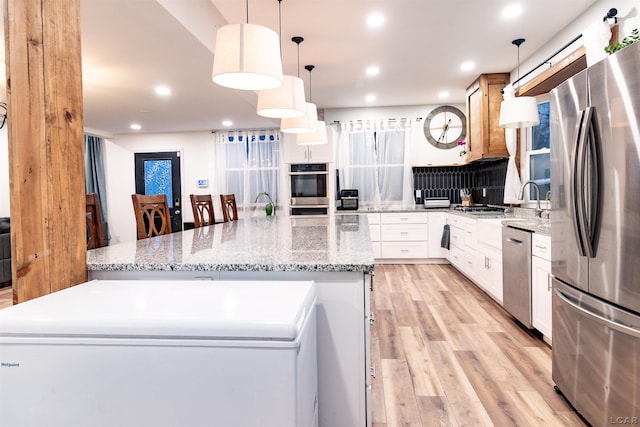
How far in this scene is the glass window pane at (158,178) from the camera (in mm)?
7008

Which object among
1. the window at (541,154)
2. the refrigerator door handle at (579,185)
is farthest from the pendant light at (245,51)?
the window at (541,154)

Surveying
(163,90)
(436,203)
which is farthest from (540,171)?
(163,90)

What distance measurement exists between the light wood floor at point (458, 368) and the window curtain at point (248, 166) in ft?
12.0

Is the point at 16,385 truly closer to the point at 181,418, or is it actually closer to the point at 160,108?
the point at 181,418

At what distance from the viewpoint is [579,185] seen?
1.63m

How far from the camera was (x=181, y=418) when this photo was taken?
835 millimetres

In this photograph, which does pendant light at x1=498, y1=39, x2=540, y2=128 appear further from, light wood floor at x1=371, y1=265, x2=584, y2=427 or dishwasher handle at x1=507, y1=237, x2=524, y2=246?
light wood floor at x1=371, y1=265, x2=584, y2=427

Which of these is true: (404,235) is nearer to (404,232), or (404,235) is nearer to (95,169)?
(404,232)

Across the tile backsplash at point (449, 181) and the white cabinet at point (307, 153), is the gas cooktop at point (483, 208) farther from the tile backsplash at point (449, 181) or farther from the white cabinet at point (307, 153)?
the white cabinet at point (307, 153)

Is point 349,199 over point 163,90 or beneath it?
beneath

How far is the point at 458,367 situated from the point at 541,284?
87 cm

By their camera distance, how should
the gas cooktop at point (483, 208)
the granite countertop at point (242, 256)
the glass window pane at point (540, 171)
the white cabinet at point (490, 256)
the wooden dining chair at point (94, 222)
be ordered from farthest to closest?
the gas cooktop at point (483, 208) < the glass window pane at point (540, 171) < the white cabinet at point (490, 256) < the wooden dining chair at point (94, 222) < the granite countertop at point (242, 256)

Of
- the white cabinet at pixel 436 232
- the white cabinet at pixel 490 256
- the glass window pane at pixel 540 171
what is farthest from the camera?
the white cabinet at pixel 436 232

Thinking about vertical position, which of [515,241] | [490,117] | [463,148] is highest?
[490,117]
